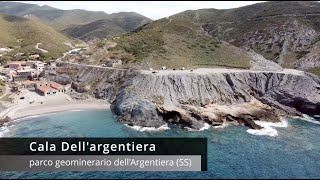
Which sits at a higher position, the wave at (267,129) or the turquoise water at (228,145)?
the turquoise water at (228,145)

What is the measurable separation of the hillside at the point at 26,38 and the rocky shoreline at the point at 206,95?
64988mm

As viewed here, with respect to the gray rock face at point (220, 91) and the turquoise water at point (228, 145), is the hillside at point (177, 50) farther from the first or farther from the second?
the turquoise water at point (228, 145)

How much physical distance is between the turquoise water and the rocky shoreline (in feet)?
14.5

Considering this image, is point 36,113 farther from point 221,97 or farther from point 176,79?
point 221,97

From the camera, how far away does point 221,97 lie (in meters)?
85.4

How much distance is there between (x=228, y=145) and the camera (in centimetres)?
6084

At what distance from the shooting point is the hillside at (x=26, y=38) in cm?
15388

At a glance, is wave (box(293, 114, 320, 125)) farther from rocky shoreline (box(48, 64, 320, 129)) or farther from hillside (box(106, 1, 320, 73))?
hillside (box(106, 1, 320, 73))

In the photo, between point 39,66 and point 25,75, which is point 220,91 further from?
point 39,66

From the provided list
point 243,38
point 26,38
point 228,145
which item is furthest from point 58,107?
point 26,38

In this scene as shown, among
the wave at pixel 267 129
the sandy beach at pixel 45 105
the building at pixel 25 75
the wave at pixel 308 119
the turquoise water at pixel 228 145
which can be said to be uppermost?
the building at pixel 25 75

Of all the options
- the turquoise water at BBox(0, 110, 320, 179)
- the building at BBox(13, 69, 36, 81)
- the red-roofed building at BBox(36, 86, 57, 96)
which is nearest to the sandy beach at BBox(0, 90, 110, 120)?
the red-roofed building at BBox(36, 86, 57, 96)

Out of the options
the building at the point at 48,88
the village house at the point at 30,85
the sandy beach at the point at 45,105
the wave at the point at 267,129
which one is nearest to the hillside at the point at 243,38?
the sandy beach at the point at 45,105

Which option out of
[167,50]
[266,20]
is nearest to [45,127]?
[167,50]
